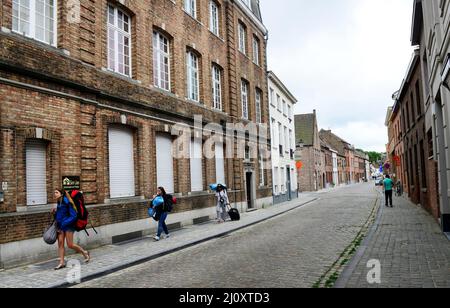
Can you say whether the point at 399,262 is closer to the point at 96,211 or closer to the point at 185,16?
the point at 96,211

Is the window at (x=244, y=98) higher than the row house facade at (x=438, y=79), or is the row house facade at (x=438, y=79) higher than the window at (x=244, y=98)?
the window at (x=244, y=98)

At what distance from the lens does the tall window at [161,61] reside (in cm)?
1495

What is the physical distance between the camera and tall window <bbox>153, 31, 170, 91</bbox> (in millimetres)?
14945

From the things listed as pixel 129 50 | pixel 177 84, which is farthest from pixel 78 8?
pixel 177 84

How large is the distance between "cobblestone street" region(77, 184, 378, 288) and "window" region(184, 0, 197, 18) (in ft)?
33.4

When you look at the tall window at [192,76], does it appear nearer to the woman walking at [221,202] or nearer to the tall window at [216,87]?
the tall window at [216,87]

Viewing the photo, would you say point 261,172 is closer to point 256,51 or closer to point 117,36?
point 256,51

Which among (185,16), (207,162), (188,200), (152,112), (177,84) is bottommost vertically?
(188,200)

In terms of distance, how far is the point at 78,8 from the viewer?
11.0m

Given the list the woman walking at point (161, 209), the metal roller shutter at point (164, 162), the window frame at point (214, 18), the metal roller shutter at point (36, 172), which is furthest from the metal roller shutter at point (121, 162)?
the window frame at point (214, 18)

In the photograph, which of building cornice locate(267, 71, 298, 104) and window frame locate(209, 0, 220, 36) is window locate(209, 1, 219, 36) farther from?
building cornice locate(267, 71, 298, 104)

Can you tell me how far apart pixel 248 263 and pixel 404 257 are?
126 inches

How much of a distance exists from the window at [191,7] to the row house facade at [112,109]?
6cm

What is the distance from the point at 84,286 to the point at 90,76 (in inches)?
246
